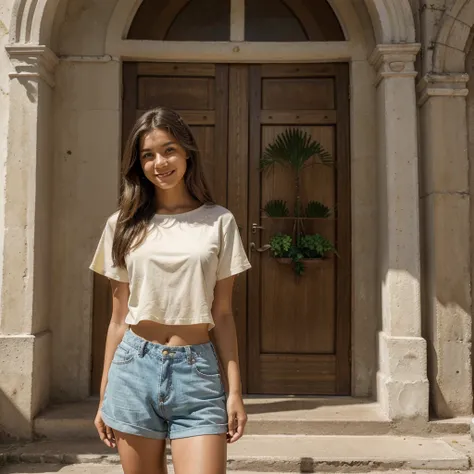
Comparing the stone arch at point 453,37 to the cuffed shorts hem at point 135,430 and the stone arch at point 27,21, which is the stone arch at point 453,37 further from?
the cuffed shorts hem at point 135,430

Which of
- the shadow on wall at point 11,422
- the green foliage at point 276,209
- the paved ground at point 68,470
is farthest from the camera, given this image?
the green foliage at point 276,209

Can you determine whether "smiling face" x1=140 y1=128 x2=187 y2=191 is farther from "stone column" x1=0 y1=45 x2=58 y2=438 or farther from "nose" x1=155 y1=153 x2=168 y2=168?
"stone column" x1=0 y1=45 x2=58 y2=438

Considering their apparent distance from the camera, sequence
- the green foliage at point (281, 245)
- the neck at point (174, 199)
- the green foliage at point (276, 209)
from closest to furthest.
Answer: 1. the neck at point (174, 199)
2. the green foliage at point (281, 245)
3. the green foliage at point (276, 209)

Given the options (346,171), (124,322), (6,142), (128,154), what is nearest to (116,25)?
(6,142)

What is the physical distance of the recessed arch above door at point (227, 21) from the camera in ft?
18.1

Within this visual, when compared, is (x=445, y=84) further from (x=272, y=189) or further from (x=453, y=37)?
(x=272, y=189)

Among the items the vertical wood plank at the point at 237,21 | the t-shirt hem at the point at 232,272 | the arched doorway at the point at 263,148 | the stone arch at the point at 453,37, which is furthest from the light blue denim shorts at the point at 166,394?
the vertical wood plank at the point at 237,21

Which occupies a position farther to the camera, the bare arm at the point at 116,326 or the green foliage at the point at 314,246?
the green foliage at the point at 314,246

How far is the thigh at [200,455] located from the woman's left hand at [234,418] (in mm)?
62

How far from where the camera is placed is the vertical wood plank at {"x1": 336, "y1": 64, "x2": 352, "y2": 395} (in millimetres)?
5344

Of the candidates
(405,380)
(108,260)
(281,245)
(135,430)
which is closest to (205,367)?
(135,430)

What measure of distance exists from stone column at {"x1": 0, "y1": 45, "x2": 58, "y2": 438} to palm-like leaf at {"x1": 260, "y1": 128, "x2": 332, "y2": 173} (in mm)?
2015

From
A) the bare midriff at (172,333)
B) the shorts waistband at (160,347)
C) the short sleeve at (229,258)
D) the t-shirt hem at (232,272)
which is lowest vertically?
the shorts waistband at (160,347)

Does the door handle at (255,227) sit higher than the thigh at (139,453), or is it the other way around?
the door handle at (255,227)
